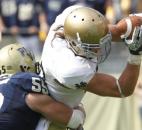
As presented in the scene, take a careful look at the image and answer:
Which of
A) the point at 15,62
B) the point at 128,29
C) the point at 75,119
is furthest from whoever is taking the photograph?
the point at 15,62

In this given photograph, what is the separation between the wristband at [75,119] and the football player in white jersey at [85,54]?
0.11 metres

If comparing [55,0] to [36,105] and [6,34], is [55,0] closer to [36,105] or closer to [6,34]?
[6,34]

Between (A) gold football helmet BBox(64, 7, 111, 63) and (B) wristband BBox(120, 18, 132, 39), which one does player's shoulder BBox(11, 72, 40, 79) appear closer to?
(A) gold football helmet BBox(64, 7, 111, 63)

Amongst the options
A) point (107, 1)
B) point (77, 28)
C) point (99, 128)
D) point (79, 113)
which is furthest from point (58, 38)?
point (107, 1)

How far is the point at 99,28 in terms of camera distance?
128 inches

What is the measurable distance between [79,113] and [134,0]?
3080 millimetres

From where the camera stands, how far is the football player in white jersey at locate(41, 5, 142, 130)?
325 cm

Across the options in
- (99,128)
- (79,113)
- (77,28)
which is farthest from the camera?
(99,128)

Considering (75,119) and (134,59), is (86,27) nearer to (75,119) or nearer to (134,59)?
(134,59)

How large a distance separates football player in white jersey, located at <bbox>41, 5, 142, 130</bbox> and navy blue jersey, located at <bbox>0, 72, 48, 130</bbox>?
6 cm

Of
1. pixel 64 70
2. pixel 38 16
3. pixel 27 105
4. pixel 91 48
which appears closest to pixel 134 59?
pixel 91 48

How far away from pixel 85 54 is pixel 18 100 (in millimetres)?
395

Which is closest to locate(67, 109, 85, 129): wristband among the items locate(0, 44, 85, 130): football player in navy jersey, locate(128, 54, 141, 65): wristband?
locate(0, 44, 85, 130): football player in navy jersey

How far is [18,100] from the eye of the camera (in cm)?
342
